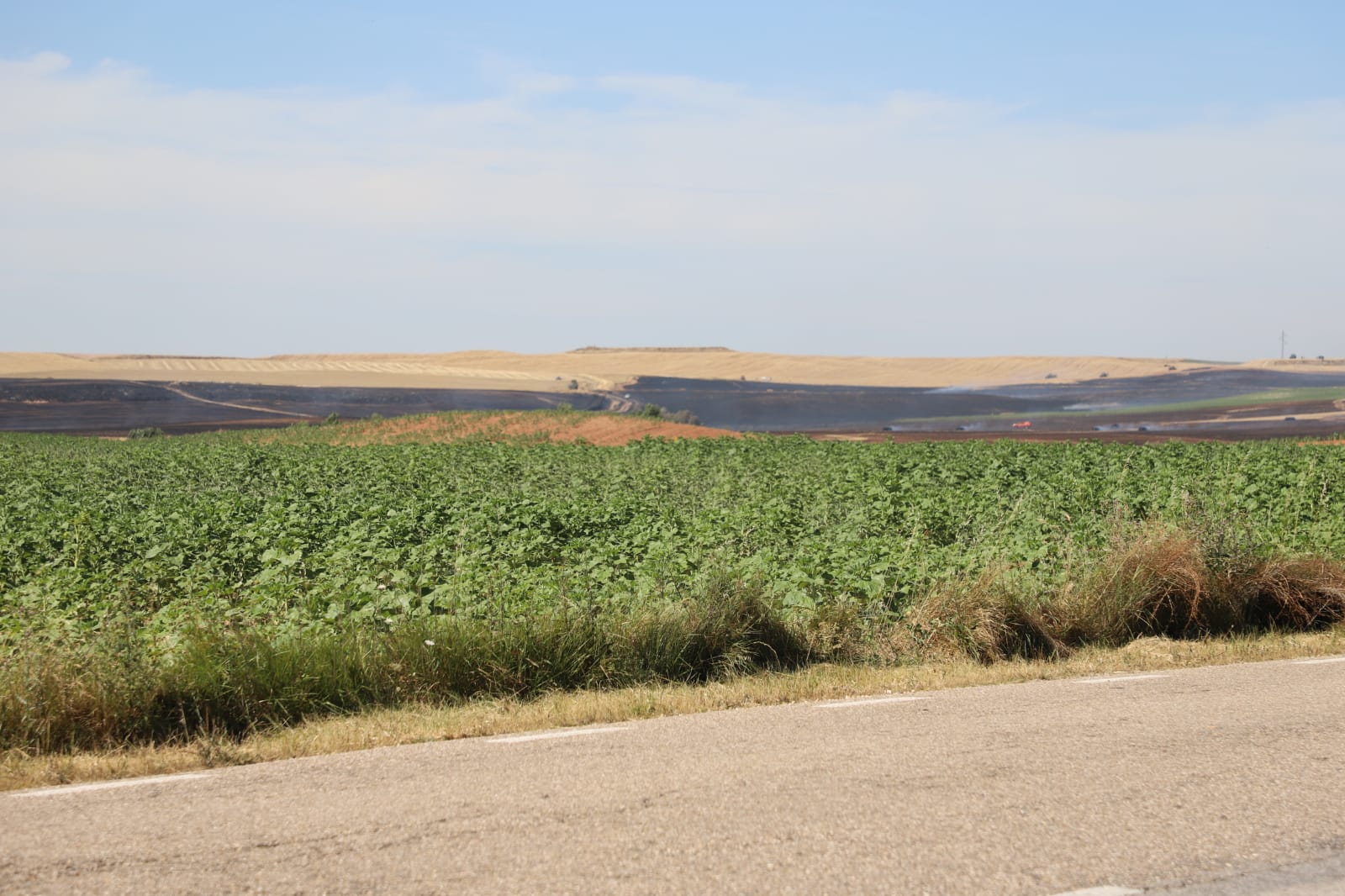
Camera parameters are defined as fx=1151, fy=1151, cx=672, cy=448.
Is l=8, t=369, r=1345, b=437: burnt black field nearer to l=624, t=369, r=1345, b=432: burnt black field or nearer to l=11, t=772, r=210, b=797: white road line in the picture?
l=624, t=369, r=1345, b=432: burnt black field

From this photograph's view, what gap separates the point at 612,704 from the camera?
324 inches

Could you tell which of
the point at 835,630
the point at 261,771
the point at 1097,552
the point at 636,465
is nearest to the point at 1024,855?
the point at 261,771

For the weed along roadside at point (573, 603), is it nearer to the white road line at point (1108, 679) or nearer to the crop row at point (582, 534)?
the crop row at point (582, 534)

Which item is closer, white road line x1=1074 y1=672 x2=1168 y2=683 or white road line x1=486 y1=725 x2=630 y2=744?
white road line x1=486 y1=725 x2=630 y2=744

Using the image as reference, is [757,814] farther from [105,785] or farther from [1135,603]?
[1135,603]

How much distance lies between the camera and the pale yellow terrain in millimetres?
128250

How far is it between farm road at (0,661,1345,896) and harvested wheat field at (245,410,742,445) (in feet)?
125

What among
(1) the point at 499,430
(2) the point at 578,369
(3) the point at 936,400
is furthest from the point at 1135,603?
(2) the point at 578,369

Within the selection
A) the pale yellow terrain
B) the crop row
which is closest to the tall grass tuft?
the crop row

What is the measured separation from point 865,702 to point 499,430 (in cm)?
4760

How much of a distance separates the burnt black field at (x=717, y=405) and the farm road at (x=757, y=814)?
6748 centimetres

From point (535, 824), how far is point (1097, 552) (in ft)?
28.9

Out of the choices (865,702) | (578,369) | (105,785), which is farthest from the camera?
(578,369)

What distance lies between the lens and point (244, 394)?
4353 inches
